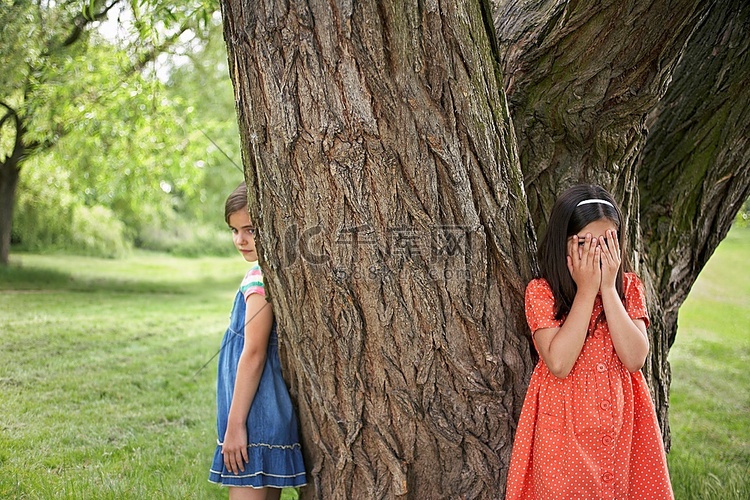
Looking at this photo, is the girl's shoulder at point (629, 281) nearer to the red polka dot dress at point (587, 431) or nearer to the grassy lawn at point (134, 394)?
the red polka dot dress at point (587, 431)

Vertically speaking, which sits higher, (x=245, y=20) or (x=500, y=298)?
(x=245, y=20)

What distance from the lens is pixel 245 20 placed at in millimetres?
2006

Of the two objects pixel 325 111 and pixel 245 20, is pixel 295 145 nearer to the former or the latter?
pixel 325 111

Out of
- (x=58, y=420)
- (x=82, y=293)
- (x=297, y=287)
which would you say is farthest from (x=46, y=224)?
(x=297, y=287)

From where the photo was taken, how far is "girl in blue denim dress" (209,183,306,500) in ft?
8.03

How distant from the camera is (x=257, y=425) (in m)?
2.46

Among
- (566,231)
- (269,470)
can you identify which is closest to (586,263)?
(566,231)

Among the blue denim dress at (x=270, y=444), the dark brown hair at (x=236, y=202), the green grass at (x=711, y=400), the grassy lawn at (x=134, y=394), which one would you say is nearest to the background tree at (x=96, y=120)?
the grassy lawn at (x=134, y=394)

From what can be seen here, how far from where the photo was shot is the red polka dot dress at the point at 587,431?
2141 millimetres

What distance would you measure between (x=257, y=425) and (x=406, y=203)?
971 millimetres

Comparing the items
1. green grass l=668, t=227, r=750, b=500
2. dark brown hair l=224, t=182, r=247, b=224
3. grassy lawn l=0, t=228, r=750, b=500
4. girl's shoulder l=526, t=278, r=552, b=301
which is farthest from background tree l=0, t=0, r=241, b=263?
green grass l=668, t=227, r=750, b=500

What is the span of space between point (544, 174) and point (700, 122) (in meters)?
0.87

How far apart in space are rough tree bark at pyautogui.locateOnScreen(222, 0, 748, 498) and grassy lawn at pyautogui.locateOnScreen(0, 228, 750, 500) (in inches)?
58.1

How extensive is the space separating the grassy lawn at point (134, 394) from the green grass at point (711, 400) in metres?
0.01
